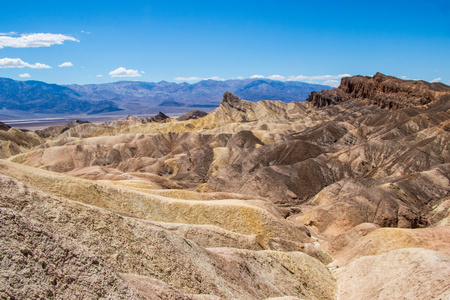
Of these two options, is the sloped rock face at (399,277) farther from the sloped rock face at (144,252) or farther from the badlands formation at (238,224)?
the sloped rock face at (144,252)

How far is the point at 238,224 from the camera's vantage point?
116 feet

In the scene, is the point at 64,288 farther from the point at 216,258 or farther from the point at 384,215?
the point at 384,215

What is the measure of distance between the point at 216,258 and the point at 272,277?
4490 mm

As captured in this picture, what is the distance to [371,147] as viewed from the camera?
75125 millimetres

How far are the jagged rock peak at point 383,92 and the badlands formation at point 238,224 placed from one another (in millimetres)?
33654

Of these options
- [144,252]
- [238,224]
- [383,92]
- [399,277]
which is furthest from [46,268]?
[383,92]

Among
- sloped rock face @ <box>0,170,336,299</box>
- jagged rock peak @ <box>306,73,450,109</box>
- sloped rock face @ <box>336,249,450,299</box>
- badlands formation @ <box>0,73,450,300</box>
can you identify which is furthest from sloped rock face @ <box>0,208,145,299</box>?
jagged rock peak @ <box>306,73,450,109</box>

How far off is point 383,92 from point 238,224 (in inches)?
5105

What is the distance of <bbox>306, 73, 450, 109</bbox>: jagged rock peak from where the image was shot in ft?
420

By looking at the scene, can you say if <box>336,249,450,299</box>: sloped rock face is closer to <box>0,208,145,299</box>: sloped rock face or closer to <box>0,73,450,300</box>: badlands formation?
<box>0,73,450,300</box>: badlands formation

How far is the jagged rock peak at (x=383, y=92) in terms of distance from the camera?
128 metres

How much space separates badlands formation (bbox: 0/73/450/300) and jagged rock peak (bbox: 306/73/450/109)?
33654mm

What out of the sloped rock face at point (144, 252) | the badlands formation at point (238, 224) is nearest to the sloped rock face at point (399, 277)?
the badlands formation at point (238, 224)

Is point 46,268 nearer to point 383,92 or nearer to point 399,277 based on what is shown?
point 399,277
